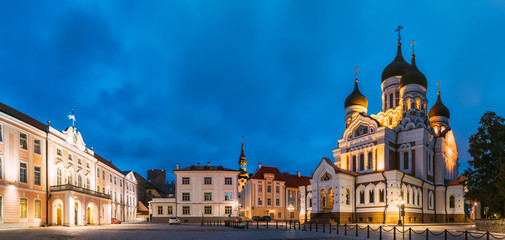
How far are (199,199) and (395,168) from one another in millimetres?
30227

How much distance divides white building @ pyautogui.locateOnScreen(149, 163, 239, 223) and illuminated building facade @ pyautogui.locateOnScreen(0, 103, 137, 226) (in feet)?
34.2

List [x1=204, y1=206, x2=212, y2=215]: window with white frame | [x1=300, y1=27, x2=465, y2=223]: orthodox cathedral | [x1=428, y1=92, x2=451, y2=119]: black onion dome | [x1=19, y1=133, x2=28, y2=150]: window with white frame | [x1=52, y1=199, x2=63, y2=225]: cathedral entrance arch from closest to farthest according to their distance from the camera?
[x1=19, y1=133, x2=28, y2=150]: window with white frame < [x1=52, y1=199, x2=63, y2=225]: cathedral entrance arch < [x1=300, y1=27, x2=465, y2=223]: orthodox cathedral < [x1=428, y1=92, x2=451, y2=119]: black onion dome < [x1=204, y1=206, x2=212, y2=215]: window with white frame

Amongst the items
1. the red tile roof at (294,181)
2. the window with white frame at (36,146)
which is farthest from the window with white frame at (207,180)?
the window with white frame at (36,146)

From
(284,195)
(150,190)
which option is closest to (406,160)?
(284,195)

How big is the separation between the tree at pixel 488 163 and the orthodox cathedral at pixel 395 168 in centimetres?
881

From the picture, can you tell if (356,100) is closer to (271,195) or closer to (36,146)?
(271,195)

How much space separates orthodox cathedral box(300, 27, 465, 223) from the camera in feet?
132

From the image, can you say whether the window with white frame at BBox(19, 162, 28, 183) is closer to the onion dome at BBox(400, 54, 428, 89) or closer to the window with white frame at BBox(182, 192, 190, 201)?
the window with white frame at BBox(182, 192, 190, 201)

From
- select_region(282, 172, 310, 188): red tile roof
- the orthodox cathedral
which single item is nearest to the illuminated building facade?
the orthodox cathedral

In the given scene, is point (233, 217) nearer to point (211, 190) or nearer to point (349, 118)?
point (211, 190)

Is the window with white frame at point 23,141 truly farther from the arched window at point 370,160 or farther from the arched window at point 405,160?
the arched window at point 405,160

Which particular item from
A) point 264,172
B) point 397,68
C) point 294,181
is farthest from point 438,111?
point 264,172

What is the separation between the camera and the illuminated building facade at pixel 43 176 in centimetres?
2878

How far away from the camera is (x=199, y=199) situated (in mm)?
55875
